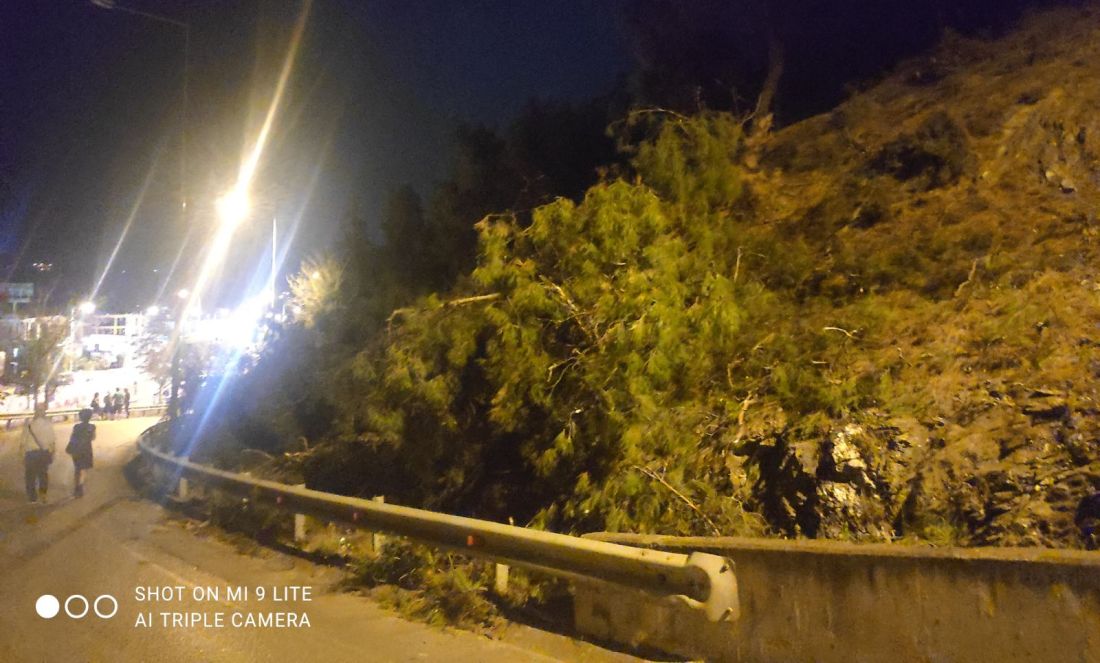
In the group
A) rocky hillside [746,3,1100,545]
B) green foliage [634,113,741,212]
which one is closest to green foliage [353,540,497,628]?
rocky hillside [746,3,1100,545]

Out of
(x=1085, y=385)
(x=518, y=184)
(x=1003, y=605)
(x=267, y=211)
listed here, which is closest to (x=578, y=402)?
(x=1085, y=385)

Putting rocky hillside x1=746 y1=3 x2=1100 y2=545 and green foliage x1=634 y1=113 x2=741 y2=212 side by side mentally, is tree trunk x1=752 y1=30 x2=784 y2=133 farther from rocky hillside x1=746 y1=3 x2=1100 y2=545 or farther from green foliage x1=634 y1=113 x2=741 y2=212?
green foliage x1=634 y1=113 x2=741 y2=212

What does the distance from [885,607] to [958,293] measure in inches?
215

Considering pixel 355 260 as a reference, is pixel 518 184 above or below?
above

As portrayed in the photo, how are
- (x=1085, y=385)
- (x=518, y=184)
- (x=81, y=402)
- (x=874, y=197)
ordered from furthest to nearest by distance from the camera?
(x=81, y=402), (x=518, y=184), (x=874, y=197), (x=1085, y=385)

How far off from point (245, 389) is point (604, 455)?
38.2ft

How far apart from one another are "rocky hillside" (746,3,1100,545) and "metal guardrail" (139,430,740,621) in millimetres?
2202

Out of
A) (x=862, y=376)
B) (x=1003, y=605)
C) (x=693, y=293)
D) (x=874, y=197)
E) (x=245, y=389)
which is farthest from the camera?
(x=245, y=389)

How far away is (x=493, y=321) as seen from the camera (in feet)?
33.0

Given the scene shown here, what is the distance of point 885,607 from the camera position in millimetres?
4957

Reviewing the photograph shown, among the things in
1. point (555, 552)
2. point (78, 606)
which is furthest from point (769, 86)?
point (78, 606)

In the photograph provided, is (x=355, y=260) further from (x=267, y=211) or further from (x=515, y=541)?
(x=515, y=541)

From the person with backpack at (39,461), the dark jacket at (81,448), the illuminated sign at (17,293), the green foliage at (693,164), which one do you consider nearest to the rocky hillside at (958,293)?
the green foliage at (693,164)

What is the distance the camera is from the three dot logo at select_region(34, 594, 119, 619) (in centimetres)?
721
